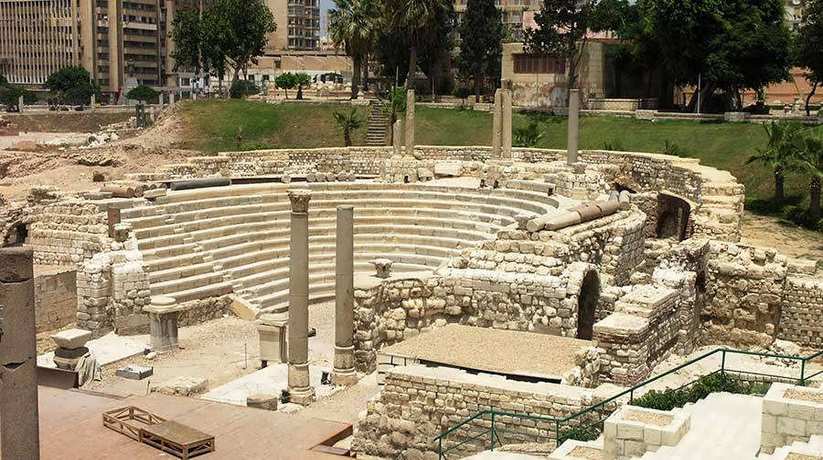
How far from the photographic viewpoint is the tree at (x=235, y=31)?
243 ft

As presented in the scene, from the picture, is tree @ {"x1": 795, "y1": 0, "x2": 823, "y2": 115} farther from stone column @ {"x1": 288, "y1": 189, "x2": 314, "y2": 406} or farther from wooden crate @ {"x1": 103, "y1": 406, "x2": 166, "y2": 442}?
wooden crate @ {"x1": 103, "y1": 406, "x2": 166, "y2": 442}

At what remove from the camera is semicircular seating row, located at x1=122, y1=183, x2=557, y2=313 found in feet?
89.2

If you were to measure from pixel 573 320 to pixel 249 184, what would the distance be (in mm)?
15060

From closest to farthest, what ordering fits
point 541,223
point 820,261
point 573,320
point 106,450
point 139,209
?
1. point 106,450
2. point 573,320
3. point 541,223
4. point 820,261
5. point 139,209

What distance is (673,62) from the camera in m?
56.7

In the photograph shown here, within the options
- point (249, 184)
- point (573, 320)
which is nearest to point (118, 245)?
point (249, 184)

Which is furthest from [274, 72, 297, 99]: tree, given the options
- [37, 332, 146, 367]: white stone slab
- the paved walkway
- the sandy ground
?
the paved walkway

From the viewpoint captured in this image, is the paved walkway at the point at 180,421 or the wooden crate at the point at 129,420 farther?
the wooden crate at the point at 129,420

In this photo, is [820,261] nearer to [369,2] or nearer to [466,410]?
[466,410]

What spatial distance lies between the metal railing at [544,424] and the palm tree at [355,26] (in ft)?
168

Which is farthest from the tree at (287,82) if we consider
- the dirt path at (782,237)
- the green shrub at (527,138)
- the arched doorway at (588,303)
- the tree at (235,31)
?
the arched doorway at (588,303)

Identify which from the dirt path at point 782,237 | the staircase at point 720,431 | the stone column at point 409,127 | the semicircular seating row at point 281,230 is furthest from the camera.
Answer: the stone column at point 409,127

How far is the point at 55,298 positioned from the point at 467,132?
116 ft

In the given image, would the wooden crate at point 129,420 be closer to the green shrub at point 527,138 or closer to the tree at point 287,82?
the green shrub at point 527,138
